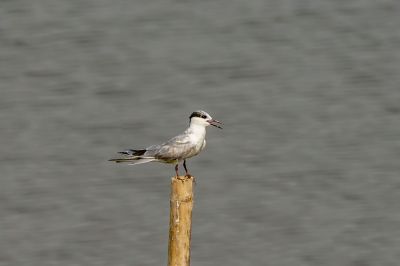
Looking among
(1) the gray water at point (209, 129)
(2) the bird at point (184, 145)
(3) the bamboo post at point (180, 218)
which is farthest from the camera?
(1) the gray water at point (209, 129)

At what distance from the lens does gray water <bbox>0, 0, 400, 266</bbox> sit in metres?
13.8

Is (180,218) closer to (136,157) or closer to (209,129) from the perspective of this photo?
(136,157)

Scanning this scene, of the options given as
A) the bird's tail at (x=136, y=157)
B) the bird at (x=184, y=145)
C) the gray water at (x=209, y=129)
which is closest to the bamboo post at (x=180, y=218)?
the bird at (x=184, y=145)

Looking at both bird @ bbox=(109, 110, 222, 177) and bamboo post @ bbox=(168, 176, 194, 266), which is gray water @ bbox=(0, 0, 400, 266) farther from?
bamboo post @ bbox=(168, 176, 194, 266)

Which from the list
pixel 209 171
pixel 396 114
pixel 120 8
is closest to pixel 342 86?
pixel 396 114

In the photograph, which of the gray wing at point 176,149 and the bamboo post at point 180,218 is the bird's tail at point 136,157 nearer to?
the gray wing at point 176,149

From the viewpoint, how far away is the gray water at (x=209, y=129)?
13750mm

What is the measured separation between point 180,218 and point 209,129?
20.7 ft

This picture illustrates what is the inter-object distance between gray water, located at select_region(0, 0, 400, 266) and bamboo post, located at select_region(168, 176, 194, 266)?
4624mm

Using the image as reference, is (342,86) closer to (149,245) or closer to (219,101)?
(219,101)

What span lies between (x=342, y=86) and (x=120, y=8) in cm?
317

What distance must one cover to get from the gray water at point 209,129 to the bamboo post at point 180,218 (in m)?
4.62

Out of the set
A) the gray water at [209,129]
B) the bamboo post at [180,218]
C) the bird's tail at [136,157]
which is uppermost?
the gray water at [209,129]

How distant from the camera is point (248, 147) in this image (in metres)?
14.4
